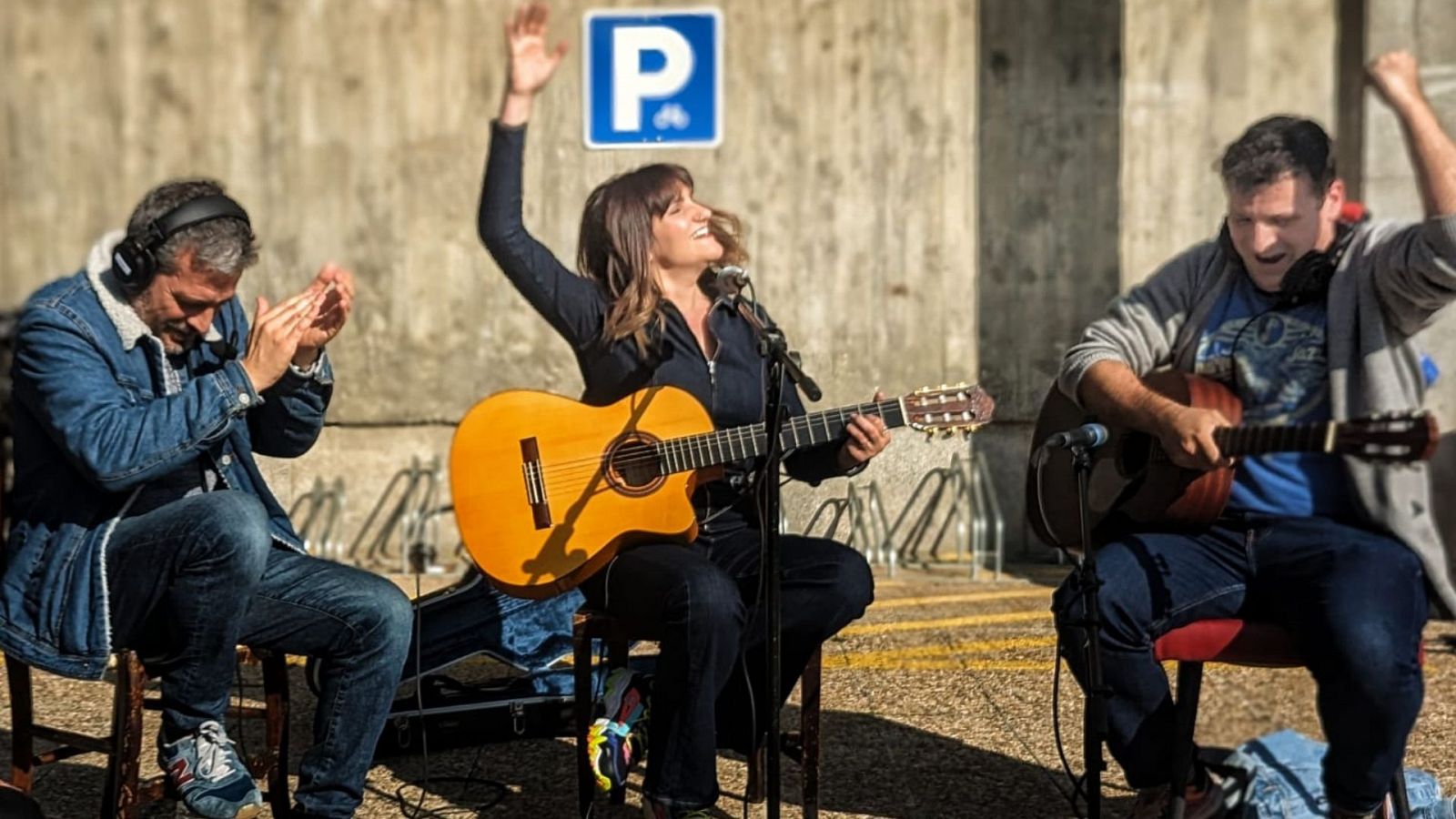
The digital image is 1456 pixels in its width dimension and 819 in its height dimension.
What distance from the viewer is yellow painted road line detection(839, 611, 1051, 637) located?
6.94 meters

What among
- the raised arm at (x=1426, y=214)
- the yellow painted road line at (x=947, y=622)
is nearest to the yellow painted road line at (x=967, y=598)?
the yellow painted road line at (x=947, y=622)

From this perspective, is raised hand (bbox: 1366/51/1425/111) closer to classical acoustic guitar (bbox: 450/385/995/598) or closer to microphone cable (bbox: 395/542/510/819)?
classical acoustic guitar (bbox: 450/385/995/598)

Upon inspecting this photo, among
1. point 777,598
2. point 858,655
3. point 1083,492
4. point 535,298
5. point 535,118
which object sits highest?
point 535,118

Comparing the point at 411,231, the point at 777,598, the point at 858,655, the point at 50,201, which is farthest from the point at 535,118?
the point at 777,598

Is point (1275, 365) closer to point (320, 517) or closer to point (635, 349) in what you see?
point (635, 349)

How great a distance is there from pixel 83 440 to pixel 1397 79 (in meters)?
2.95

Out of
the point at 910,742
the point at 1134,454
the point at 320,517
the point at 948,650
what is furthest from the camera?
the point at 320,517

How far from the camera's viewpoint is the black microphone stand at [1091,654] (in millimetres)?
3941

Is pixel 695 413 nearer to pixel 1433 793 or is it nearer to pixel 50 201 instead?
pixel 1433 793

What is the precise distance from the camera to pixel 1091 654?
3.94 m

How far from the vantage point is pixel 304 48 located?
29.0 ft

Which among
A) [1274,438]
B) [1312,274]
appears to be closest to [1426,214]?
[1312,274]

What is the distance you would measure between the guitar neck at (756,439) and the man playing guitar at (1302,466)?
0.53 m

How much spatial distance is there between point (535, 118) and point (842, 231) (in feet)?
5.22
